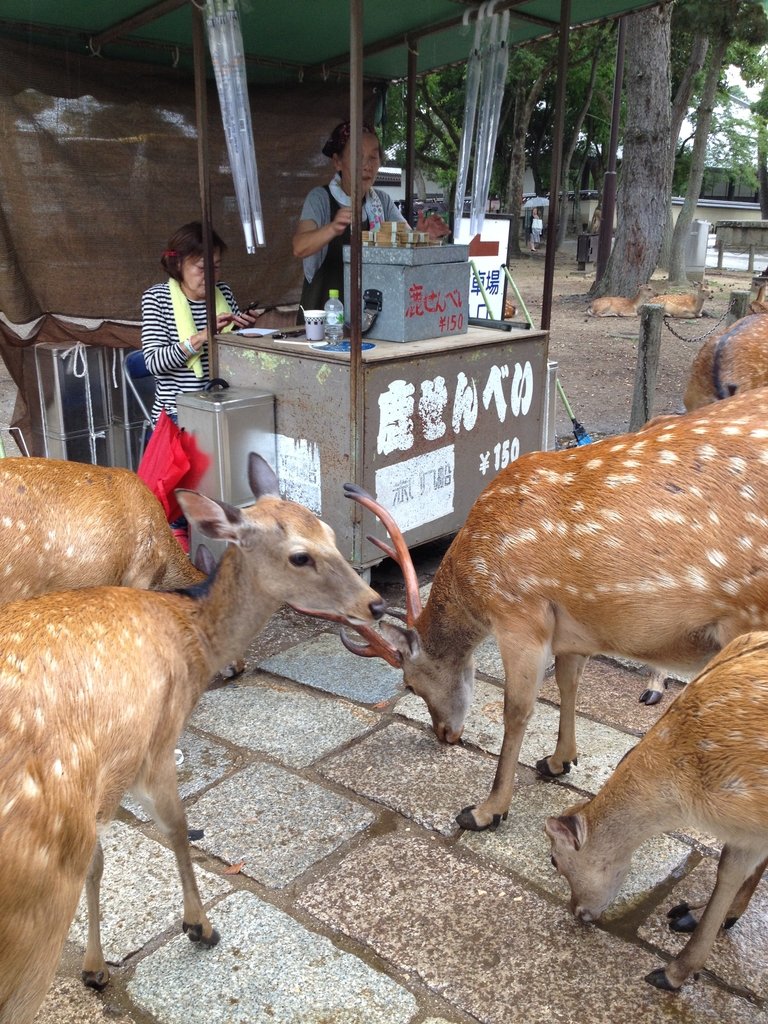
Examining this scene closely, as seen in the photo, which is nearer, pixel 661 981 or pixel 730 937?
pixel 661 981

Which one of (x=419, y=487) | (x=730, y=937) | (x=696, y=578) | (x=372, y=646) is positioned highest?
(x=696, y=578)

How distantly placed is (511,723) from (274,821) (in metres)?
0.89

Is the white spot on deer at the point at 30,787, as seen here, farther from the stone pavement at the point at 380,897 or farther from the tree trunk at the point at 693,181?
the tree trunk at the point at 693,181

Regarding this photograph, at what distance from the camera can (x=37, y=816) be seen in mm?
1759

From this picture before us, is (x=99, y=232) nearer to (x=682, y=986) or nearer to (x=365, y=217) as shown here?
(x=365, y=217)

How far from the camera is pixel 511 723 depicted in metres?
2.97

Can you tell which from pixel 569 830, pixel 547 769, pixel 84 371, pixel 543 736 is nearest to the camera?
pixel 569 830

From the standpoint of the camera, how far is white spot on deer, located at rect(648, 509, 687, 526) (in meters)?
2.64

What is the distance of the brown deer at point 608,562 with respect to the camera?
8.52 feet

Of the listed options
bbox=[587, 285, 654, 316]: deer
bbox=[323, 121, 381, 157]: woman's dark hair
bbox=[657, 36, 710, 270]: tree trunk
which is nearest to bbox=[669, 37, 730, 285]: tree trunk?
bbox=[657, 36, 710, 270]: tree trunk

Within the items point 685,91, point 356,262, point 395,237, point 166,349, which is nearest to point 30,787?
point 356,262

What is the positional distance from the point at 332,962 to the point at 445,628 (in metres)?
1.22

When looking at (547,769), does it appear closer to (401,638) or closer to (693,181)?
(401,638)

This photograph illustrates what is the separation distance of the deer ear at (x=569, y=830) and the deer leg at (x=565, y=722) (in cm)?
76
